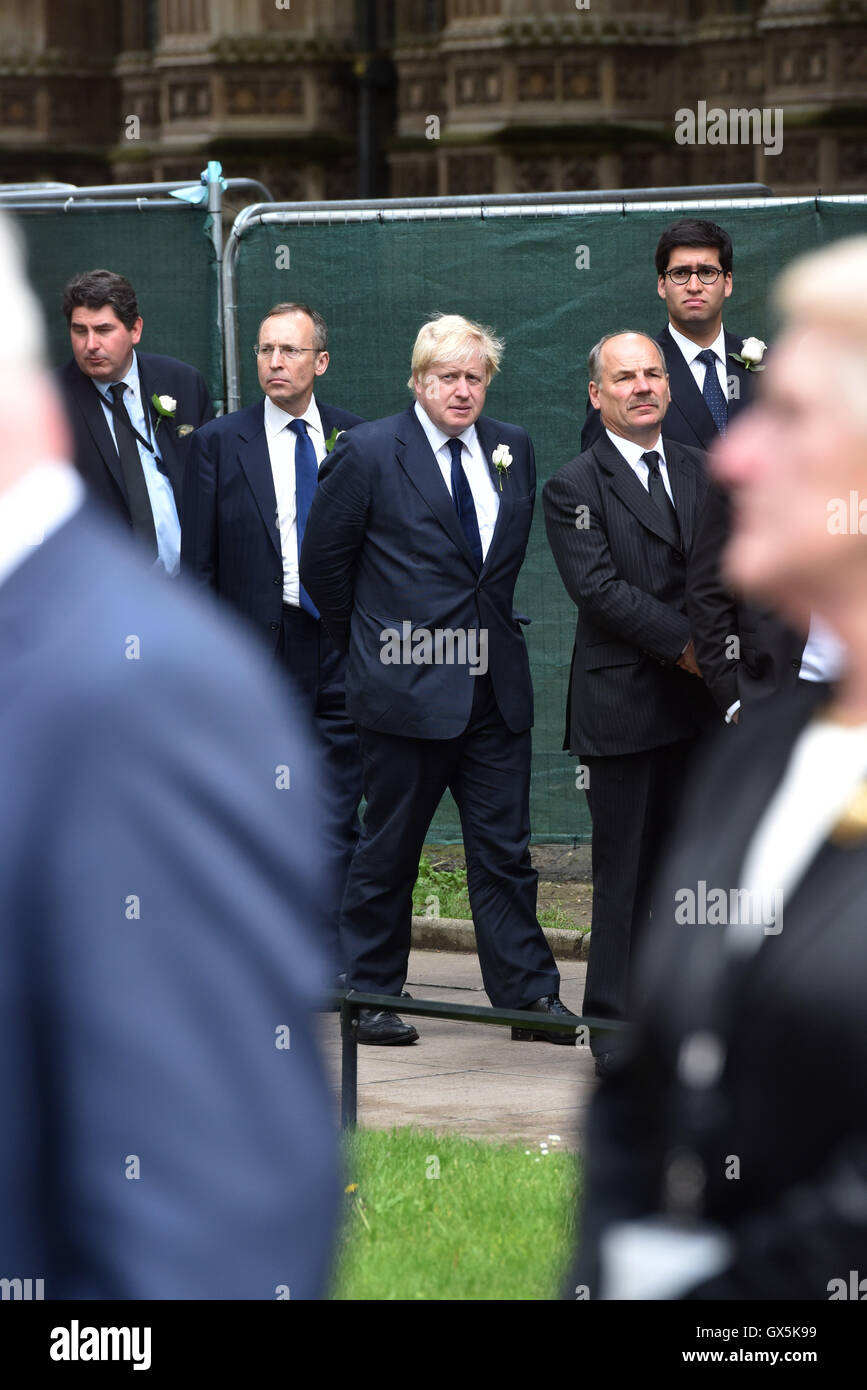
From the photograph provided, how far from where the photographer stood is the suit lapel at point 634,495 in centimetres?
696

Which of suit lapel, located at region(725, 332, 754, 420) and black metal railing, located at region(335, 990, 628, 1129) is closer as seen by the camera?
black metal railing, located at region(335, 990, 628, 1129)

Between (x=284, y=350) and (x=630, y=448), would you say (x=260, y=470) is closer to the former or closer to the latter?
(x=284, y=350)

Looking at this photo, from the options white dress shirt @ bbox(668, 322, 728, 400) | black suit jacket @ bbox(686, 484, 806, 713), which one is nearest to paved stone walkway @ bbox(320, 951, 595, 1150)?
black suit jacket @ bbox(686, 484, 806, 713)

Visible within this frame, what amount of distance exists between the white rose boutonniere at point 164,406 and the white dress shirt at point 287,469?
1.54 ft

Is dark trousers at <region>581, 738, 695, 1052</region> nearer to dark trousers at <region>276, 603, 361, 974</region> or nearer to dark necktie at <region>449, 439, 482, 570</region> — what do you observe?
dark necktie at <region>449, 439, 482, 570</region>

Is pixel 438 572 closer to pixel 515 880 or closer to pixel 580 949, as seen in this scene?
pixel 515 880

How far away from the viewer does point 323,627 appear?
8.11m

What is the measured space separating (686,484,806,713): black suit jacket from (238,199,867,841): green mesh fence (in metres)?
2.92

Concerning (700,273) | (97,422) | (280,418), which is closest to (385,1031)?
(280,418)

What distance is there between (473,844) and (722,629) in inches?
59.1

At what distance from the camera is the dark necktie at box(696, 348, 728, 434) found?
25.1 feet

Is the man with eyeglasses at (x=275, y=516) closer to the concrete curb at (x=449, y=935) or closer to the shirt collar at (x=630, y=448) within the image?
the concrete curb at (x=449, y=935)

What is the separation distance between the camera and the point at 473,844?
25.1 ft

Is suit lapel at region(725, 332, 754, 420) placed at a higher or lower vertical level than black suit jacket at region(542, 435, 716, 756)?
higher
